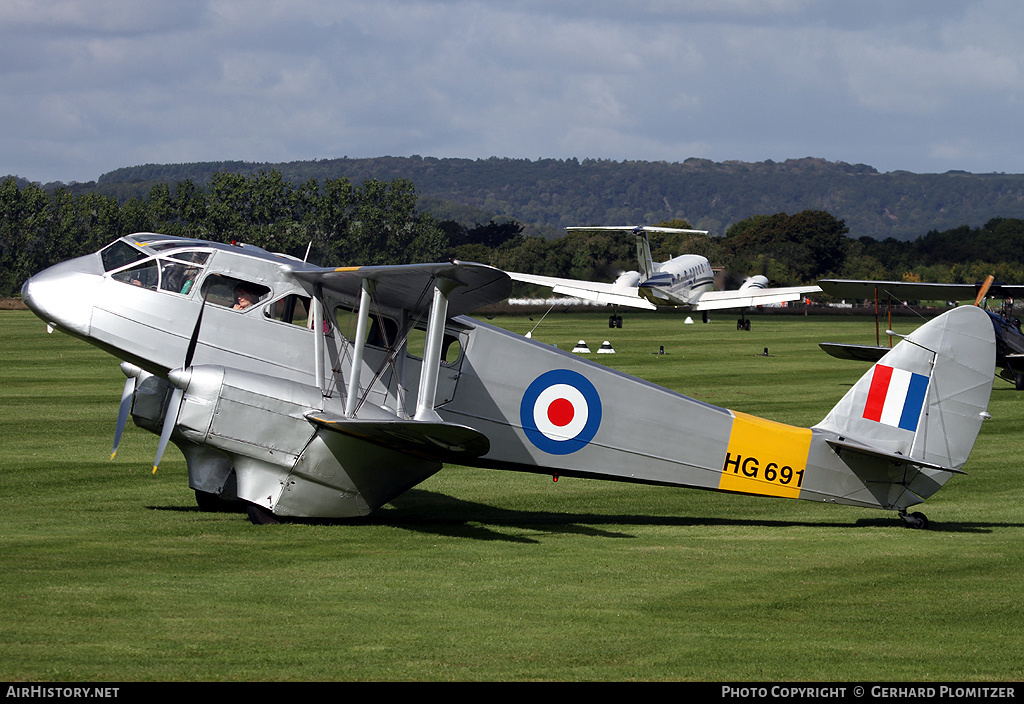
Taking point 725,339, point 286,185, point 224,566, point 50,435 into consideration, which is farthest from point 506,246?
point 224,566

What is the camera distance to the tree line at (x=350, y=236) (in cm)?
13325

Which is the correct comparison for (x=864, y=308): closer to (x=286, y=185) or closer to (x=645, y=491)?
(x=286, y=185)

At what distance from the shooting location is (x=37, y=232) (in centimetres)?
13525

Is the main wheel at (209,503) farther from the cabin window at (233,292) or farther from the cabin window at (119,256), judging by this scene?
the cabin window at (119,256)

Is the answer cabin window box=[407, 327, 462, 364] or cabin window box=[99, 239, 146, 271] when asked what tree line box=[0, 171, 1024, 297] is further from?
cabin window box=[99, 239, 146, 271]

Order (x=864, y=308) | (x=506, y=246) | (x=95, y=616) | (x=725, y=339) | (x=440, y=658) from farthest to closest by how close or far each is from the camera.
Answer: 1. (x=506, y=246)
2. (x=864, y=308)
3. (x=725, y=339)
4. (x=95, y=616)
5. (x=440, y=658)

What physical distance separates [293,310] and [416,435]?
280cm

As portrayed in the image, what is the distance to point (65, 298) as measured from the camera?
560 inches

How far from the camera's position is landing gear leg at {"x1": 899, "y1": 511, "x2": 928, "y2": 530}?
15.6m

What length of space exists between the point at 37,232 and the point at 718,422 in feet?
445

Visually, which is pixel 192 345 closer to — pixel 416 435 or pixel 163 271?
pixel 163 271

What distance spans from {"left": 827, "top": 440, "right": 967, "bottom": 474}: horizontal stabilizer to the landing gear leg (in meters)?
0.76

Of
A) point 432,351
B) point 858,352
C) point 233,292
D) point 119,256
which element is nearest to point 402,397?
point 432,351

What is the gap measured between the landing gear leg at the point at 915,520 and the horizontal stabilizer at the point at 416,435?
6421 millimetres
